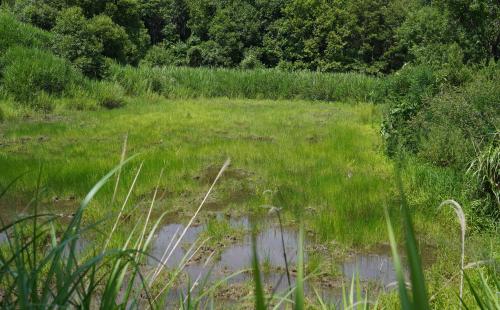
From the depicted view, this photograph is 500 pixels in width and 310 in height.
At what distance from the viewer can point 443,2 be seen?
47.8ft

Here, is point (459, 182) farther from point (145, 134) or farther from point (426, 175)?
point (145, 134)

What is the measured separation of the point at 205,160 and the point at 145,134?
236 centimetres

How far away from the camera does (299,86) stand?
21797 mm

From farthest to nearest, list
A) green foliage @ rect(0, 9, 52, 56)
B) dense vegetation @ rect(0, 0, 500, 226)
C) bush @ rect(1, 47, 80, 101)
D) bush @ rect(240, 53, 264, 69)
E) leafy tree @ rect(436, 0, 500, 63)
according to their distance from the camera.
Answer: bush @ rect(240, 53, 264, 69)
green foliage @ rect(0, 9, 52, 56)
leafy tree @ rect(436, 0, 500, 63)
bush @ rect(1, 47, 80, 101)
dense vegetation @ rect(0, 0, 500, 226)

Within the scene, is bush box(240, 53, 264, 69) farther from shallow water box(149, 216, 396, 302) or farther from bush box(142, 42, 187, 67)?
shallow water box(149, 216, 396, 302)

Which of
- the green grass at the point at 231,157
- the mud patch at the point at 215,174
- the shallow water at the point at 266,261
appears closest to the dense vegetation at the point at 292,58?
the green grass at the point at 231,157

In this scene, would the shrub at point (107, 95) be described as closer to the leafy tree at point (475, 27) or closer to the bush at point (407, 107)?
the bush at point (407, 107)

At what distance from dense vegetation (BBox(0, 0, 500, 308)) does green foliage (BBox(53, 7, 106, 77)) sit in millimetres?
42

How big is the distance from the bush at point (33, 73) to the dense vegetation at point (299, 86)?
0.11ft

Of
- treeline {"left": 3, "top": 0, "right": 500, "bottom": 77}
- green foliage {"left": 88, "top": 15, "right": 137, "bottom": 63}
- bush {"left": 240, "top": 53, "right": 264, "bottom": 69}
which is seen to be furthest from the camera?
treeline {"left": 3, "top": 0, "right": 500, "bottom": 77}

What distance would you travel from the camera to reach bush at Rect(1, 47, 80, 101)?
12984mm

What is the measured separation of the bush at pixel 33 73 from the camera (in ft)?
42.6

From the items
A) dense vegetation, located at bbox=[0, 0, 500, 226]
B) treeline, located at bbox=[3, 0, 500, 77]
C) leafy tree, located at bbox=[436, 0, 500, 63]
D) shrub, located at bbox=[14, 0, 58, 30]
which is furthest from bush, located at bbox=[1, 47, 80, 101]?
treeline, located at bbox=[3, 0, 500, 77]

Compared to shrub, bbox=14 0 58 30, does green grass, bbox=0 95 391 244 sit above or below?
below
